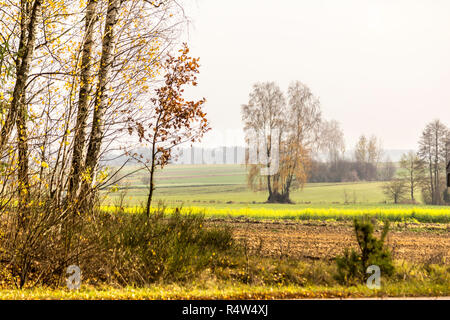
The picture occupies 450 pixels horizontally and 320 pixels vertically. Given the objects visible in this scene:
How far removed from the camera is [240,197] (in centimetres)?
4038

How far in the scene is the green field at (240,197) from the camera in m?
11.1

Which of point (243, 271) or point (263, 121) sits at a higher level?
point (263, 121)

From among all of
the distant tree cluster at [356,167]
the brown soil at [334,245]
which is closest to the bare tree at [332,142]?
the distant tree cluster at [356,167]

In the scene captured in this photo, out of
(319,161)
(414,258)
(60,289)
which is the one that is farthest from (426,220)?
(319,161)

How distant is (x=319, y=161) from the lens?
46094mm

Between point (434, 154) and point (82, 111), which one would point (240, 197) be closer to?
point (434, 154)

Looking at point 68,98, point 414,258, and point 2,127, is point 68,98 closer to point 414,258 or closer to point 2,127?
point 2,127

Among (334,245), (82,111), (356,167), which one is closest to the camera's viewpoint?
(82,111)

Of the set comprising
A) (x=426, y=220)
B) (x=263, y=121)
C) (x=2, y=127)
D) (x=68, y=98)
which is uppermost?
(x=263, y=121)

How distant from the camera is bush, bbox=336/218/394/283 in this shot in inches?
255

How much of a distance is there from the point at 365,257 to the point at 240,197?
111ft
